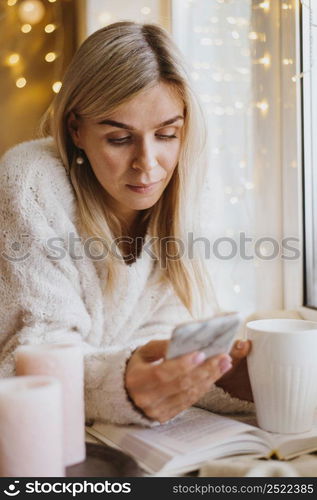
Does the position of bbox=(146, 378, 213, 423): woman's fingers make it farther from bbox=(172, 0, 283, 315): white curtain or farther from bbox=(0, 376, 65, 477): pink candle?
bbox=(172, 0, 283, 315): white curtain

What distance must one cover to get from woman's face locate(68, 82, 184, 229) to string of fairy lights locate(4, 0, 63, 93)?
3.31ft

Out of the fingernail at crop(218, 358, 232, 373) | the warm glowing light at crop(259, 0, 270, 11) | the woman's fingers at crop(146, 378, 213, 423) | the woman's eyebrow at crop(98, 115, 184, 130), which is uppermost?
the warm glowing light at crop(259, 0, 270, 11)

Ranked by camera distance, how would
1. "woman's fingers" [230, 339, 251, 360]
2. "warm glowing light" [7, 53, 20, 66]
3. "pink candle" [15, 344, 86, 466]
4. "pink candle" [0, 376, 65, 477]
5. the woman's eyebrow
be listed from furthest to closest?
1. "warm glowing light" [7, 53, 20, 66]
2. the woman's eyebrow
3. "woman's fingers" [230, 339, 251, 360]
4. "pink candle" [15, 344, 86, 466]
5. "pink candle" [0, 376, 65, 477]

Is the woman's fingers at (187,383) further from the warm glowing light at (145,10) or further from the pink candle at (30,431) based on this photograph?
the warm glowing light at (145,10)

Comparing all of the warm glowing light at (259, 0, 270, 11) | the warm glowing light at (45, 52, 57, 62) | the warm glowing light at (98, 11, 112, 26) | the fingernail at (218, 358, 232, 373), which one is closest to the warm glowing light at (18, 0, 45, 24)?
the warm glowing light at (45, 52, 57, 62)

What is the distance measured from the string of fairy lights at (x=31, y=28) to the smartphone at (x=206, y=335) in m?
1.54

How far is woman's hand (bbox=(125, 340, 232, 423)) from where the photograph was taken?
89 centimetres

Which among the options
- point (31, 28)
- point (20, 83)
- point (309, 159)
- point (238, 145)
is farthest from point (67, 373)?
point (31, 28)

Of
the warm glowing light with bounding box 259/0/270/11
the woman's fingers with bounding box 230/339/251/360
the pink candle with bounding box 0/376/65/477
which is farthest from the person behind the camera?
the warm glowing light with bounding box 259/0/270/11

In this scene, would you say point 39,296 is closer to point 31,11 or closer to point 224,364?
point 224,364

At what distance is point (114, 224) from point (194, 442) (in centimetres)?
59

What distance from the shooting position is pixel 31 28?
7.23 feet

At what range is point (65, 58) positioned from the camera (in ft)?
7.25
